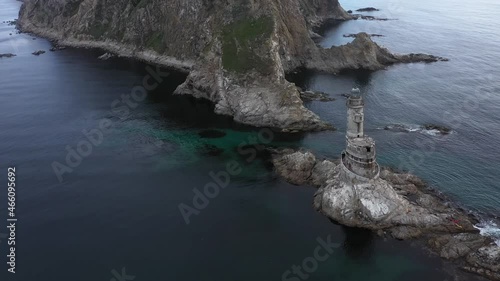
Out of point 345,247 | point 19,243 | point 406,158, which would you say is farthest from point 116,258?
point 406,158

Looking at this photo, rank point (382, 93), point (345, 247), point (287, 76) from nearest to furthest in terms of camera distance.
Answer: point (345, 247) < point (382, 93) < point (287, 76)

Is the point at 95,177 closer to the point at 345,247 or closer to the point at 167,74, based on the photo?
the point at 345,247
